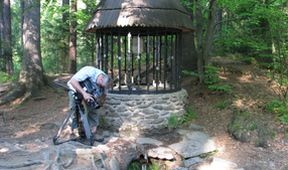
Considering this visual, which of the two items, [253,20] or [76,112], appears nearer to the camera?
[76,112]

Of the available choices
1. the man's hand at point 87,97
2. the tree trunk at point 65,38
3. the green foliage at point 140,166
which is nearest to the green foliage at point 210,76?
the green foliage at point 140,166

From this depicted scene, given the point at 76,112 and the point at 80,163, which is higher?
the point at 76,112

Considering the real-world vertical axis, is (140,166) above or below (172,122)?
below

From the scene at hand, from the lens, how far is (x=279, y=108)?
29.2 feet

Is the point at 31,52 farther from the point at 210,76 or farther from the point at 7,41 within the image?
the point at 7,41

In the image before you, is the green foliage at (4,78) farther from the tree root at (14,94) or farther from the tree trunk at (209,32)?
the tree trunk at (209,32)

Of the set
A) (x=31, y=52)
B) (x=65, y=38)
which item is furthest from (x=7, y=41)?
(x=31, y=52)

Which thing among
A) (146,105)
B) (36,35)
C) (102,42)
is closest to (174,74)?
(146,105)

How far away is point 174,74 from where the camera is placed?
29.6 ft

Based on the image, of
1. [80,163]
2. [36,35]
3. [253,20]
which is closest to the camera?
[80,163]

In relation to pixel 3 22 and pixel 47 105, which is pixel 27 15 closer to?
pixel 47 105

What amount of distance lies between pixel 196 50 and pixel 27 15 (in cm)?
526

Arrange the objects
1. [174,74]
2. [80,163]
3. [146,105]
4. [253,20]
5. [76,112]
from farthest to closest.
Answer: [253,20] → [174,74] → [146,105] → [76,112] → [80,163]

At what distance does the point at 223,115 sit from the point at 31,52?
609cm
